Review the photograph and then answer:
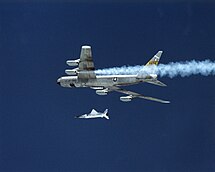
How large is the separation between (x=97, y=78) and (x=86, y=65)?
2.13 meters

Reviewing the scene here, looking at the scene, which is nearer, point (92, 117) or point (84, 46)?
point (84, 46)

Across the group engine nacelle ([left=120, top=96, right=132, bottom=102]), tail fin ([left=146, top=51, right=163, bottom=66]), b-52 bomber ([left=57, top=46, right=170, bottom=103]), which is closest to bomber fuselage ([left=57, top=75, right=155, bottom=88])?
b-52 bomber ([left=57, top=46, right=170, bottom=103])

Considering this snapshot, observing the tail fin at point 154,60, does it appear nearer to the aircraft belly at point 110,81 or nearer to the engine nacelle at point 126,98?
the aircraft belly at point 110,81

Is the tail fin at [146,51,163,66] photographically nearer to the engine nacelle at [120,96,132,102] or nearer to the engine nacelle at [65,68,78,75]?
the engine nacelle at [120,96,132,102]

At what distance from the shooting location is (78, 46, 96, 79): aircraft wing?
7719 centimetres

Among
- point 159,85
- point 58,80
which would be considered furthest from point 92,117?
point 159,85

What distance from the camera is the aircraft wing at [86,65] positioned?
3039 inches

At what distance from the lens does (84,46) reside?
77.0 meters

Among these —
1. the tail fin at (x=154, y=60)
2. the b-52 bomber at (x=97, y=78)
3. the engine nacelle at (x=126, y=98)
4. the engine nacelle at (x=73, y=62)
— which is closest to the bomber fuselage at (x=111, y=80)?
the b-52 bomber at (x=97, y=78)

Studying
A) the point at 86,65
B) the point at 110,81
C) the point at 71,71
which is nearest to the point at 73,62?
the point at 71,71

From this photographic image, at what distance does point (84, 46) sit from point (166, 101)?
10.8 m

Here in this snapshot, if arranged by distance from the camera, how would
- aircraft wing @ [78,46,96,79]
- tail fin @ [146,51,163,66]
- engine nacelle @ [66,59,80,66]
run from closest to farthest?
aircraft wing @ [78,46,96,79] → engine nacelle @ [66,59,80,66] → tail fin @ [146,51,163,66]

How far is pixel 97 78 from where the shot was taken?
3140 inches

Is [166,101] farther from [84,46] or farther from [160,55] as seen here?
[84,46]
